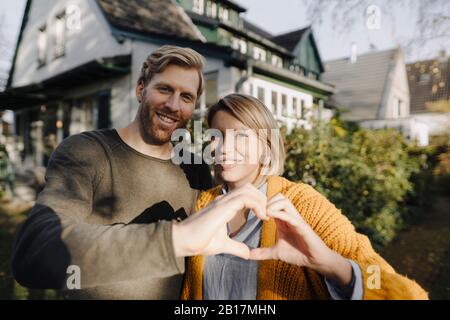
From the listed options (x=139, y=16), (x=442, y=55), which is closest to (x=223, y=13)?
(x=139, y=16)

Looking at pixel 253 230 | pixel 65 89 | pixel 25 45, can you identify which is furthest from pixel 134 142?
pixel 25 45

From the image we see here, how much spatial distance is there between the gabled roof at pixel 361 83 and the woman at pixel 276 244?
67.4ft

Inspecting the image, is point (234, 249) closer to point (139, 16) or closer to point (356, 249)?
point (356, 249)

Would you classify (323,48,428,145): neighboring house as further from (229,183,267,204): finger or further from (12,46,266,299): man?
(229,183,267,204): finger

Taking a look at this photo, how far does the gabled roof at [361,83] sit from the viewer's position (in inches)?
797


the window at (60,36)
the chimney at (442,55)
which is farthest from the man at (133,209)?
the window at (60,36)

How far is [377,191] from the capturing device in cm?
577

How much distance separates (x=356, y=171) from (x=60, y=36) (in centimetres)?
1129

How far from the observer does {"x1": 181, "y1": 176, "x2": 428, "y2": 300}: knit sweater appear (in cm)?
104

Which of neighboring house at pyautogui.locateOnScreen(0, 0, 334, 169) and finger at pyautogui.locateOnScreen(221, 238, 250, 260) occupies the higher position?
neighboring house at pyautogui.locateOnScreen(0, 0, 334, 169)

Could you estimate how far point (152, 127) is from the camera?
146cm

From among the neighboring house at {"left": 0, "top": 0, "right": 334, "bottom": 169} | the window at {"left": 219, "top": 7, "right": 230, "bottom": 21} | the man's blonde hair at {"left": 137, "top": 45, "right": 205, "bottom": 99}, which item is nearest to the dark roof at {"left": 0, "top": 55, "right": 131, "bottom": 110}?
the neighboring house at {"left": 0, "top": 0, "right": 334, "bottom": 169}

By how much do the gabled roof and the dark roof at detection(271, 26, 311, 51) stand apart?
790cm
